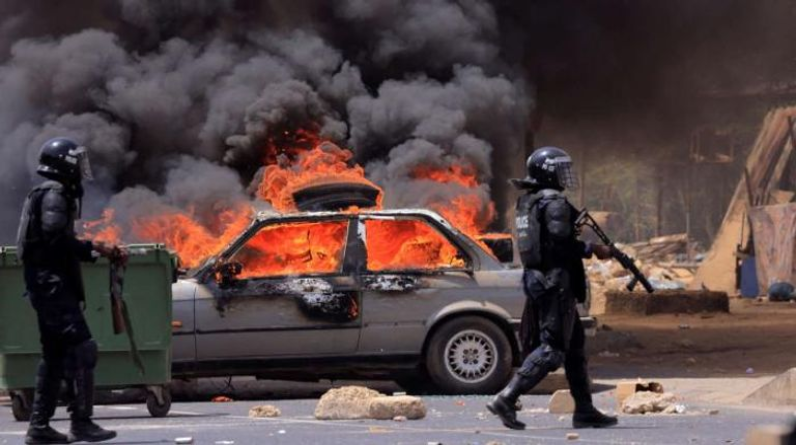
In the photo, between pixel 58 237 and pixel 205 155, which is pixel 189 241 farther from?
pixel 58 237

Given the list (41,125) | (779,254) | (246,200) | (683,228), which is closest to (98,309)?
(246,200)

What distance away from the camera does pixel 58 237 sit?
8.52 meters

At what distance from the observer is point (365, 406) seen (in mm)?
10039

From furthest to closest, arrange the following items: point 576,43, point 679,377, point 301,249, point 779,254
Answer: point 779,254
point 576,43
point 679,377
point 301,249

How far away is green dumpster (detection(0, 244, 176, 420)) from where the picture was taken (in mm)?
10523

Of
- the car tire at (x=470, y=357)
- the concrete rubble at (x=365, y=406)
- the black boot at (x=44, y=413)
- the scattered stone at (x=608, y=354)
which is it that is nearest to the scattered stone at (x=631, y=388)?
the car tire at (x=470, y=357)

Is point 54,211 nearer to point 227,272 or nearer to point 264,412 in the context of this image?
point 264,412

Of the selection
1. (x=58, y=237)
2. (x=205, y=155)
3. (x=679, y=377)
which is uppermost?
(x=205, y=155)

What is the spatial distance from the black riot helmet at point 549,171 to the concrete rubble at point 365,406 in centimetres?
161

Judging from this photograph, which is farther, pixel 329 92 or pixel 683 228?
pixel 683 228

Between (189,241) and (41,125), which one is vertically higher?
(41,125)

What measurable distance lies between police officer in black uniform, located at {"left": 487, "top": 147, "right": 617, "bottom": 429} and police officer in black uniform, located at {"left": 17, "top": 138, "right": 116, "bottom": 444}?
2.13 m

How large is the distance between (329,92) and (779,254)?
1250cm

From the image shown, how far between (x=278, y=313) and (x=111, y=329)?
155 cm
